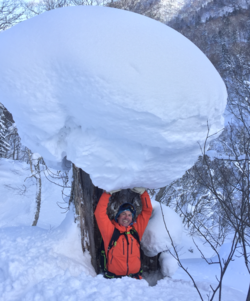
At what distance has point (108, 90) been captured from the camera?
5.52 feet

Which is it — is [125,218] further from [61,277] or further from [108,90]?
[108,90]

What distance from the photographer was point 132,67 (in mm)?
1715

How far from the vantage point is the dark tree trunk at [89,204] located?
2.51 m

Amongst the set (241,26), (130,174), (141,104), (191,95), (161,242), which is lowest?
(161,242)

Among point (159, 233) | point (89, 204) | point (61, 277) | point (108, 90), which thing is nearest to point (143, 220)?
point (159, 233)

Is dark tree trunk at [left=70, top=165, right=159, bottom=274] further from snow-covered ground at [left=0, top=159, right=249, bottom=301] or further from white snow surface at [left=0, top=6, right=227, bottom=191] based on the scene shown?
white snow surface at [left=0, top=6, right=227, bottom=191]

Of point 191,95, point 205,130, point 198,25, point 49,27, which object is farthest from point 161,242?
point 198,25

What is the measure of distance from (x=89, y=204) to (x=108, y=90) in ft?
4.73

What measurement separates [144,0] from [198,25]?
139 feet

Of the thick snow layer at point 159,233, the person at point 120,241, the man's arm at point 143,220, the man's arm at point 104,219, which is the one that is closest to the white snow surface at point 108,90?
the man's arm at point 104,219

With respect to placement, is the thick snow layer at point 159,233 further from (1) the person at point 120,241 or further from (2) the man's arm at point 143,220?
(1) the person at point 120,241

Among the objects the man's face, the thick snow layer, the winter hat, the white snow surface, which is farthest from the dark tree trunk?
the white snow surface

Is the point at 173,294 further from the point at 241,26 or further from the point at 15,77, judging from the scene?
the point at 241,26

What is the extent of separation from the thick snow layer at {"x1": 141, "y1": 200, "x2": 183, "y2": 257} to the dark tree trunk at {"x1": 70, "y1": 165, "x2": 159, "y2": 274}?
33cm
